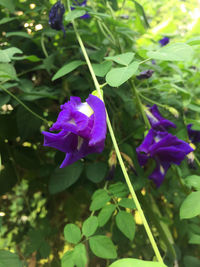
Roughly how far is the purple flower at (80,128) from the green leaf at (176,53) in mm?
142

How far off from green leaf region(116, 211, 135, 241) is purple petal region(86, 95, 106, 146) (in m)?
0.17

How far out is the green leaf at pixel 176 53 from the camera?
0.43 meters

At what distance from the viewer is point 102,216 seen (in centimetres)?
48

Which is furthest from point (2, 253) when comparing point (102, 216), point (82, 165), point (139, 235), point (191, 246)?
point (191, 246)

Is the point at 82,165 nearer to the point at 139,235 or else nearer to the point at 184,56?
the point at 139,235

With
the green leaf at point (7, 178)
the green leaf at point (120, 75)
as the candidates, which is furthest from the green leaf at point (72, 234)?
the green leaf at point (7, 178)

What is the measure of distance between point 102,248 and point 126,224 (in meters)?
0.07

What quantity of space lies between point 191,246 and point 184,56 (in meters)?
0.76

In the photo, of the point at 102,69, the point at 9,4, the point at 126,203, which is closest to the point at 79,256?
the point at 126,203

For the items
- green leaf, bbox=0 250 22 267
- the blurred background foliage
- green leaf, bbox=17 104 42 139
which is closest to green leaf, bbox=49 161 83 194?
the blurred background foliage

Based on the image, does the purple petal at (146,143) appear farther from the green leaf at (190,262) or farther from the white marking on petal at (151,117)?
the green leaf at (190,262)

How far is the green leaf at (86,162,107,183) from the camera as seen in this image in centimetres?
63

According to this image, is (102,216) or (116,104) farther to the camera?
(116,104)

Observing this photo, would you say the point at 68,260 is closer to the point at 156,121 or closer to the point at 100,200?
the point at 100,200
